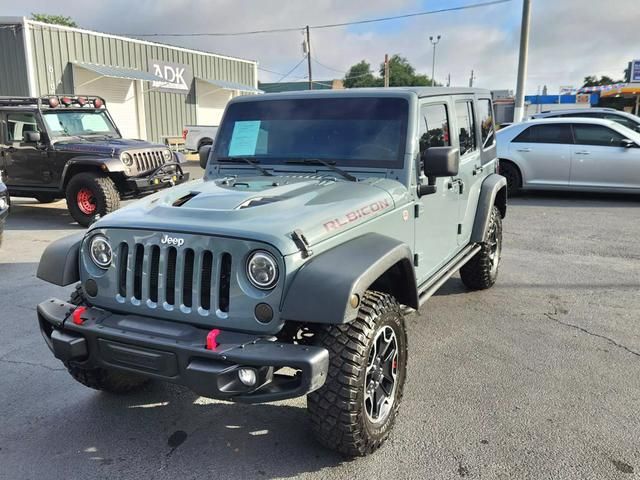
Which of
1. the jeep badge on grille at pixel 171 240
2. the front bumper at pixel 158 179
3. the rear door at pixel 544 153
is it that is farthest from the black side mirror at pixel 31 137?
the rear door at pixel 544 153

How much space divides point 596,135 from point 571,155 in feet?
1.93

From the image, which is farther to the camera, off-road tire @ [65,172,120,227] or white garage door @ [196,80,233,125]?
white garage door @ [196,80,233,125]

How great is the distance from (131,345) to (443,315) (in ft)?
9.93

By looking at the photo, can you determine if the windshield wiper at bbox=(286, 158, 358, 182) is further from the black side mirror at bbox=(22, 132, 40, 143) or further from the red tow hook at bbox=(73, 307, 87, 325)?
the black side mirror at bbox=(22, 132, 40, 143)

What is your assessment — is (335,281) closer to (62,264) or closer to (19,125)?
(62,264)

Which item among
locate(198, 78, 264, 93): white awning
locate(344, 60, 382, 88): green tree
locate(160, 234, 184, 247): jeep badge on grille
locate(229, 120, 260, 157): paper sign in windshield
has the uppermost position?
locate(344, 60, 382, 88): green tree

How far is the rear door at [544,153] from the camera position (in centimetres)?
1060

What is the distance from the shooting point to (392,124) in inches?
142

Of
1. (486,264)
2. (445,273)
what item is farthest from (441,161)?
(486,264)

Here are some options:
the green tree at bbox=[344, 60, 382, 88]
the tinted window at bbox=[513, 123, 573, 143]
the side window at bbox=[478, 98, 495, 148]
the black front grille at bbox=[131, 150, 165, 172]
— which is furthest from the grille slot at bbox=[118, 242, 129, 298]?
the green tree at bbox=[344, 60, 382, 88]

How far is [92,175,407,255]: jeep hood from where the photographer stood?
261cm

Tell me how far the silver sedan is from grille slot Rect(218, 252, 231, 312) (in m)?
9.53

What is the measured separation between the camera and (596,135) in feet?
34.2

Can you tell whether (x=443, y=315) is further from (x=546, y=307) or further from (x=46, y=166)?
(x=46, y=166)
